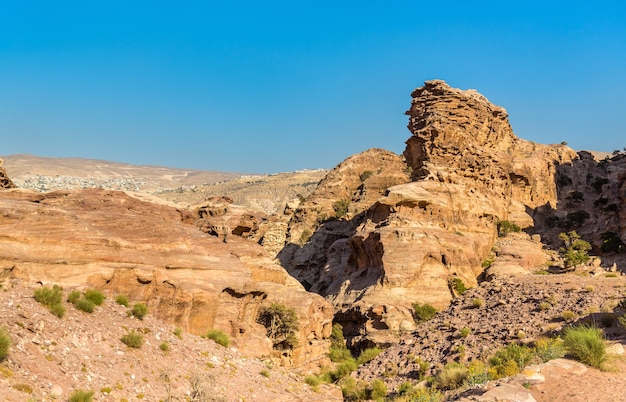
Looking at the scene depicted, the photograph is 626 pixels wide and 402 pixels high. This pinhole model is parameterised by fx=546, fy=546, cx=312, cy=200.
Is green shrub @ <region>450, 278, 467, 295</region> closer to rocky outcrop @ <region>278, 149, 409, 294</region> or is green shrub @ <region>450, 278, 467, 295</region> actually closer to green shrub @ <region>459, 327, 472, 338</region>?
green shrub @ <region>459, 327, 472, 338</region>

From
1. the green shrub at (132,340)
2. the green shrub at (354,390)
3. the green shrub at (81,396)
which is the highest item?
the green shrub at (132,340)

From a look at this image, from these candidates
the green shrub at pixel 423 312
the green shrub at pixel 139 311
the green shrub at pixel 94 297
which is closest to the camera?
the green shrub at pixel 94 297

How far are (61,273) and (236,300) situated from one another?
7583 millimetres

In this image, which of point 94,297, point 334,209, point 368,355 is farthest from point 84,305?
point 334,209

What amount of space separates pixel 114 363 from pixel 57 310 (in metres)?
2.50

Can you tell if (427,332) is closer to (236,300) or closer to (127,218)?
(236,300)

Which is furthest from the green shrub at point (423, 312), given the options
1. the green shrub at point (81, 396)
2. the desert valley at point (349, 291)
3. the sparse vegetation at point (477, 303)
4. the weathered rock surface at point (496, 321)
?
the green shrub at point (81, 396)

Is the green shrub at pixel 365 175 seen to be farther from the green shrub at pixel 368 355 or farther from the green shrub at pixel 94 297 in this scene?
the green shrub at pixel 94 297

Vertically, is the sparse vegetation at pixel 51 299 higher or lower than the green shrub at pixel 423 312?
higher

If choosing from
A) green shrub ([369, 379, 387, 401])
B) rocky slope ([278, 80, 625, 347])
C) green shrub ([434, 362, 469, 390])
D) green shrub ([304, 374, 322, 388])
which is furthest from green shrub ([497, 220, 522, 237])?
green shrub ([304, 374, 322, 388])

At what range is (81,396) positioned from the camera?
13180mm

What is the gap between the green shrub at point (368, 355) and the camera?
28.7 m

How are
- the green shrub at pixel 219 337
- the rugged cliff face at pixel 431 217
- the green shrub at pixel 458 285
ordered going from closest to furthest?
the green shrub at pixel 219 337, the rugged cliff face at pixel 431 217, the green shrub at pixel 458 285

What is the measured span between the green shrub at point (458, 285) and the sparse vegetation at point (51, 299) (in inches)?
969
